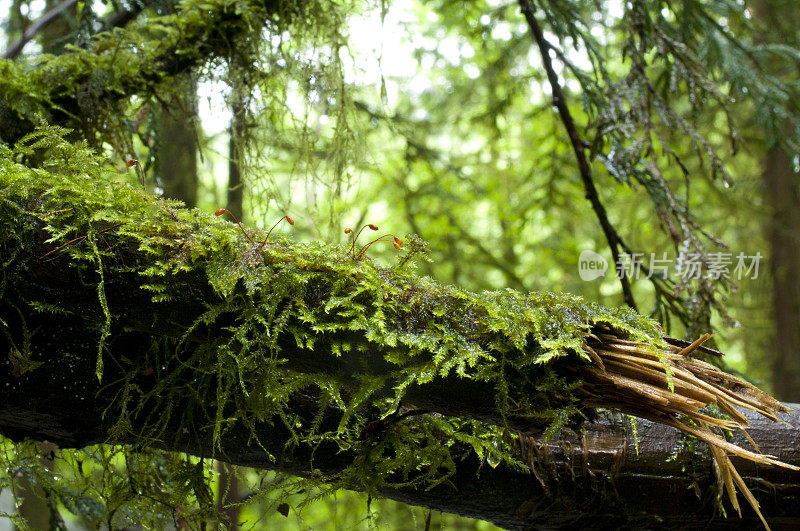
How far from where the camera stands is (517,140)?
8.59 m

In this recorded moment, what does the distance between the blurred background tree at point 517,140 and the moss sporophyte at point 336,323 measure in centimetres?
58

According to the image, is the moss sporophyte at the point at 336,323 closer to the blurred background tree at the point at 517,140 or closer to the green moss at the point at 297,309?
the green moss at the point at 297,309

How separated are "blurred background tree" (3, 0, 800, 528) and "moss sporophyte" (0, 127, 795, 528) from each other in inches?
22.8

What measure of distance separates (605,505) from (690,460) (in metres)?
0.25

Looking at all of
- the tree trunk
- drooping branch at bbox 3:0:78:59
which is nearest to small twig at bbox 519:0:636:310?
drooping branch at bbox 3:0:78:59

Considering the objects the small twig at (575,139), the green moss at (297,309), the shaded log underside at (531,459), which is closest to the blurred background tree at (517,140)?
the small twig at (575,139)

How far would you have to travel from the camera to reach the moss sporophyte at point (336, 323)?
→ 1094mm

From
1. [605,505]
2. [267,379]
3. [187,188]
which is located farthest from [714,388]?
[187,188]

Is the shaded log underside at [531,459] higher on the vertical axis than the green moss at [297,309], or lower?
lower

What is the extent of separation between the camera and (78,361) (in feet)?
4.42

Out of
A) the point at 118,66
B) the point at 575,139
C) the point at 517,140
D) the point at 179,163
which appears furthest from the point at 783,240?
the point at 118,66

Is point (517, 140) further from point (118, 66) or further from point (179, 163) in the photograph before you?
point (118, 66)

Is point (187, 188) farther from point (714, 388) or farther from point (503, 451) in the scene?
point (714, 388)

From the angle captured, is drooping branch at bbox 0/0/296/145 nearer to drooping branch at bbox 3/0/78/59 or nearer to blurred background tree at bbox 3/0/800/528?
blurred background tree at bbox 3/0/800/528
